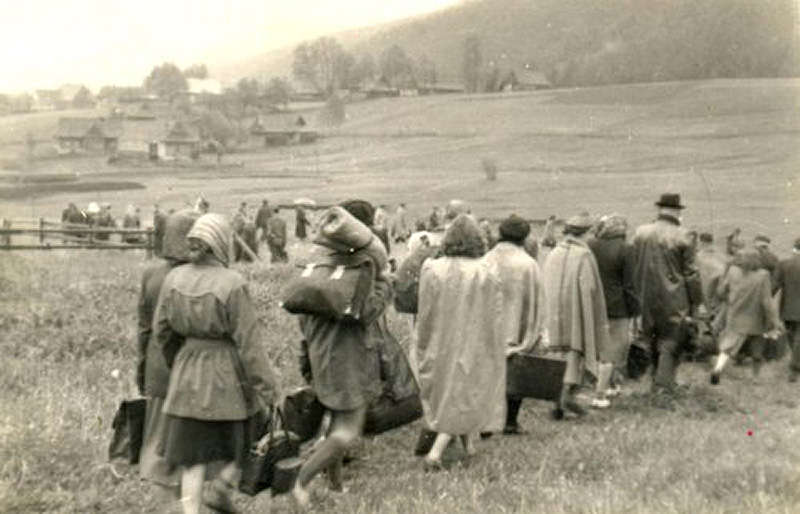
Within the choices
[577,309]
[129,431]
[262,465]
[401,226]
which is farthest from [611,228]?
[401,226]

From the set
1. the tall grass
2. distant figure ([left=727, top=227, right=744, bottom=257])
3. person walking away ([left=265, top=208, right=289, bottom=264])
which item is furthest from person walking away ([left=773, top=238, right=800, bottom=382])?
person walking away ([left=265, top=208, right=289, bottom=264])

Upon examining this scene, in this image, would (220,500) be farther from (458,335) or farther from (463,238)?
(463,238)

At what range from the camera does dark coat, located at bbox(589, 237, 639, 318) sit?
9289mm

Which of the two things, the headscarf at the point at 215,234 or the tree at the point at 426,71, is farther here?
the tree at the point at 426,71

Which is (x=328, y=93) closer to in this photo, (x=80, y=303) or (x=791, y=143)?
(x=791, y=143)

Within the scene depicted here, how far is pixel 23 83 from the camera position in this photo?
9.77m

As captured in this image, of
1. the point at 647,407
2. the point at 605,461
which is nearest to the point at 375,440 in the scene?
the point at 605,461

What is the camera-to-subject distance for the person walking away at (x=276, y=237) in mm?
24609

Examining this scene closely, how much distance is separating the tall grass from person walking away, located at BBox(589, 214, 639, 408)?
438 millimetres

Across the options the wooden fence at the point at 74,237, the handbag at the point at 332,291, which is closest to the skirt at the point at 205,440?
the handbag at the point at 332,291

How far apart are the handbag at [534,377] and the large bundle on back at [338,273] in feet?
7.96

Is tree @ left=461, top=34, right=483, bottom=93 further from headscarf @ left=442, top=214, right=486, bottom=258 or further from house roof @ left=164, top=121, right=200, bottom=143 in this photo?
headscarf @ left=442, top=214, right=486, bottom=258

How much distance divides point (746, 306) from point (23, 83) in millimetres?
8814

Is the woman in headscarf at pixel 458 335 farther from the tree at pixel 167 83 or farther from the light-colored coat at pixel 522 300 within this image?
the tree at pixel 167 83
